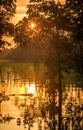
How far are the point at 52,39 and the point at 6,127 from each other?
19.3ft

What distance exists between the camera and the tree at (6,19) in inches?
858

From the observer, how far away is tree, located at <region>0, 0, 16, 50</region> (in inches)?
858

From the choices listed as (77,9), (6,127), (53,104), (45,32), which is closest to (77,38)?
(77,9)

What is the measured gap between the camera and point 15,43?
22.6m

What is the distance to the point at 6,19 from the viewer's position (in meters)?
22.2

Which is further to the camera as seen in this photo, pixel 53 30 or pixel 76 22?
pixel 53 30

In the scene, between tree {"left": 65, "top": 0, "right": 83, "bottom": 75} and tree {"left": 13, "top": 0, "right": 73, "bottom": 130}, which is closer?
tree {"left": 65, "top": 0, "right": 83, "bottom": 75}

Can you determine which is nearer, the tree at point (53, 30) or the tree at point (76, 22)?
the tree at point (76, 22)

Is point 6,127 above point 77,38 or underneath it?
underneath

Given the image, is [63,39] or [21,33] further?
[63,39]

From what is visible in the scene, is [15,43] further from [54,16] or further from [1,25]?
[54,16]

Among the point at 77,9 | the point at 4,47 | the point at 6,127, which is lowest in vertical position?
the point at 6,127

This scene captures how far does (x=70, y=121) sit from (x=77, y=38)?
4536 mm

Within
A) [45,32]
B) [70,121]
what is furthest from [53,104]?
[45,32]
